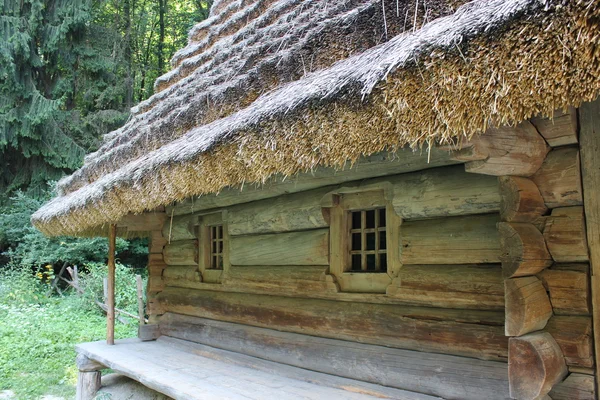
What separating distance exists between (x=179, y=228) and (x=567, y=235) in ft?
15.0

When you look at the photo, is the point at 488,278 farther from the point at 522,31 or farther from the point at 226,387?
the point at 226,387

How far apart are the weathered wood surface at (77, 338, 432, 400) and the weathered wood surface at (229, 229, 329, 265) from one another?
89 centimetres

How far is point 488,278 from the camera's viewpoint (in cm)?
285

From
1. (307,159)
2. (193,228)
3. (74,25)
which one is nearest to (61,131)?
(74,25)

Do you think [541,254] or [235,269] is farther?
[235,269]

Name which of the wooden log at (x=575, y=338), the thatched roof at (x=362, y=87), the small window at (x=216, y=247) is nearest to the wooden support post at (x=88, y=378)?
the small window at (x=216, y=247)

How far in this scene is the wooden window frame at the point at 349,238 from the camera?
3.41 metres

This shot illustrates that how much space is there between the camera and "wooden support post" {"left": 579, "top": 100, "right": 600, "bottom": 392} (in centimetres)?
238

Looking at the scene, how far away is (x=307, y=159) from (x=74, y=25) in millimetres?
15142

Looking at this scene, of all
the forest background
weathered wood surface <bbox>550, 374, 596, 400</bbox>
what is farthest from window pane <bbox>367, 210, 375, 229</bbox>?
the forest background

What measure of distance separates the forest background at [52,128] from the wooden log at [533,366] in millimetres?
8936

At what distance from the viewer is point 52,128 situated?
14602 millimetres

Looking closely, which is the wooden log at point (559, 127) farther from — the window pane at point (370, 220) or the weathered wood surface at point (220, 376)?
the weathered wood surface at point (220, 376)

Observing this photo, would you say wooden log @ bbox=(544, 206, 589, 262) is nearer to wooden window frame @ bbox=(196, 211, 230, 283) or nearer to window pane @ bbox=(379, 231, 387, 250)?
window pane @ bbox=(379, 231, 387, 250)
